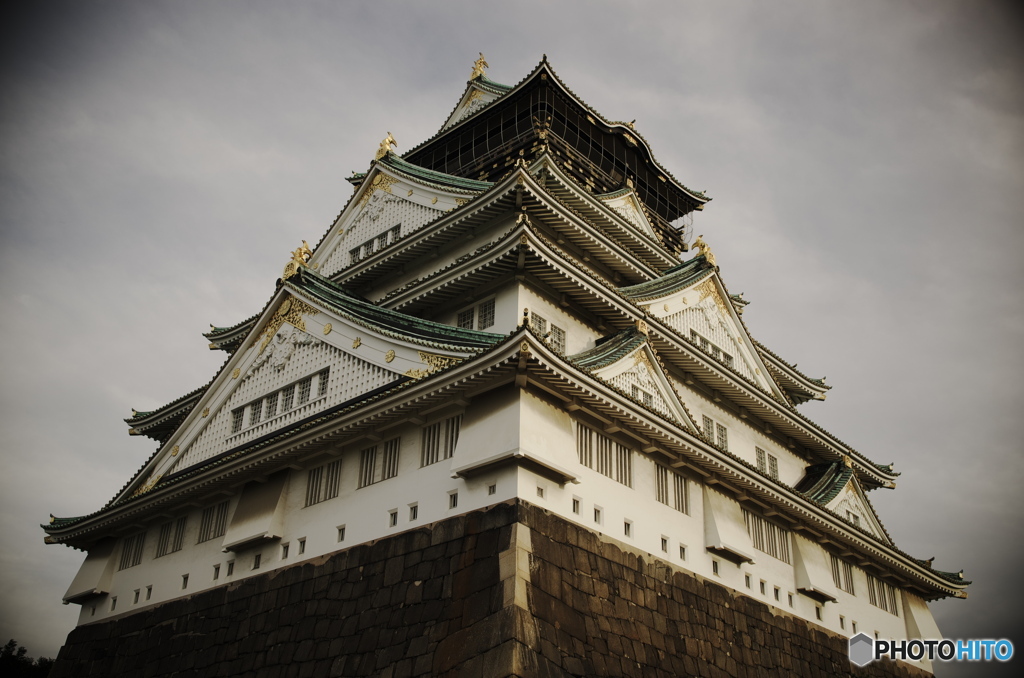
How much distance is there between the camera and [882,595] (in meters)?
29.6

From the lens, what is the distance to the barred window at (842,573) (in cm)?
2750

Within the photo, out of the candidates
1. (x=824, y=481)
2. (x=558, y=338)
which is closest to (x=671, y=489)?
(x=558, y=338)

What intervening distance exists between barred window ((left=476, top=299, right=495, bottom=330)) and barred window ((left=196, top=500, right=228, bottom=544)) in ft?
27.7

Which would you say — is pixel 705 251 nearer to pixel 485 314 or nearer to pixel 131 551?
pixel 485 314

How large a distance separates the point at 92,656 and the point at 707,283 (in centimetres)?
2187

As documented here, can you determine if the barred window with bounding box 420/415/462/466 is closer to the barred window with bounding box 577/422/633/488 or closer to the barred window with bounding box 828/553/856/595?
the barred window with bounding box 577/422/633/488

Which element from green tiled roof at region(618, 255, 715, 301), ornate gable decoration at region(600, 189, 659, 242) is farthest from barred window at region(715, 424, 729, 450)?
ornate gable decoration at region(600, 189, 659, 242)

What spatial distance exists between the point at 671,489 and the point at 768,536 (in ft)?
15.8

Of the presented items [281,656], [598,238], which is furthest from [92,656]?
[598,238]

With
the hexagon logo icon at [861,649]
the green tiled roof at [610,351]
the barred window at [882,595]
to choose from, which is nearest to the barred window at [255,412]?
the green tiled roof at [610,351]

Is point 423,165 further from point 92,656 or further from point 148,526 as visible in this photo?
point 92,656

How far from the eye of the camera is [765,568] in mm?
24641

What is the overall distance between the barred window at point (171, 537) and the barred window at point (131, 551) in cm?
102

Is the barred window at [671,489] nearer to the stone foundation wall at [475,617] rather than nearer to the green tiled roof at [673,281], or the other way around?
the stone foundation wall at [475,617]
